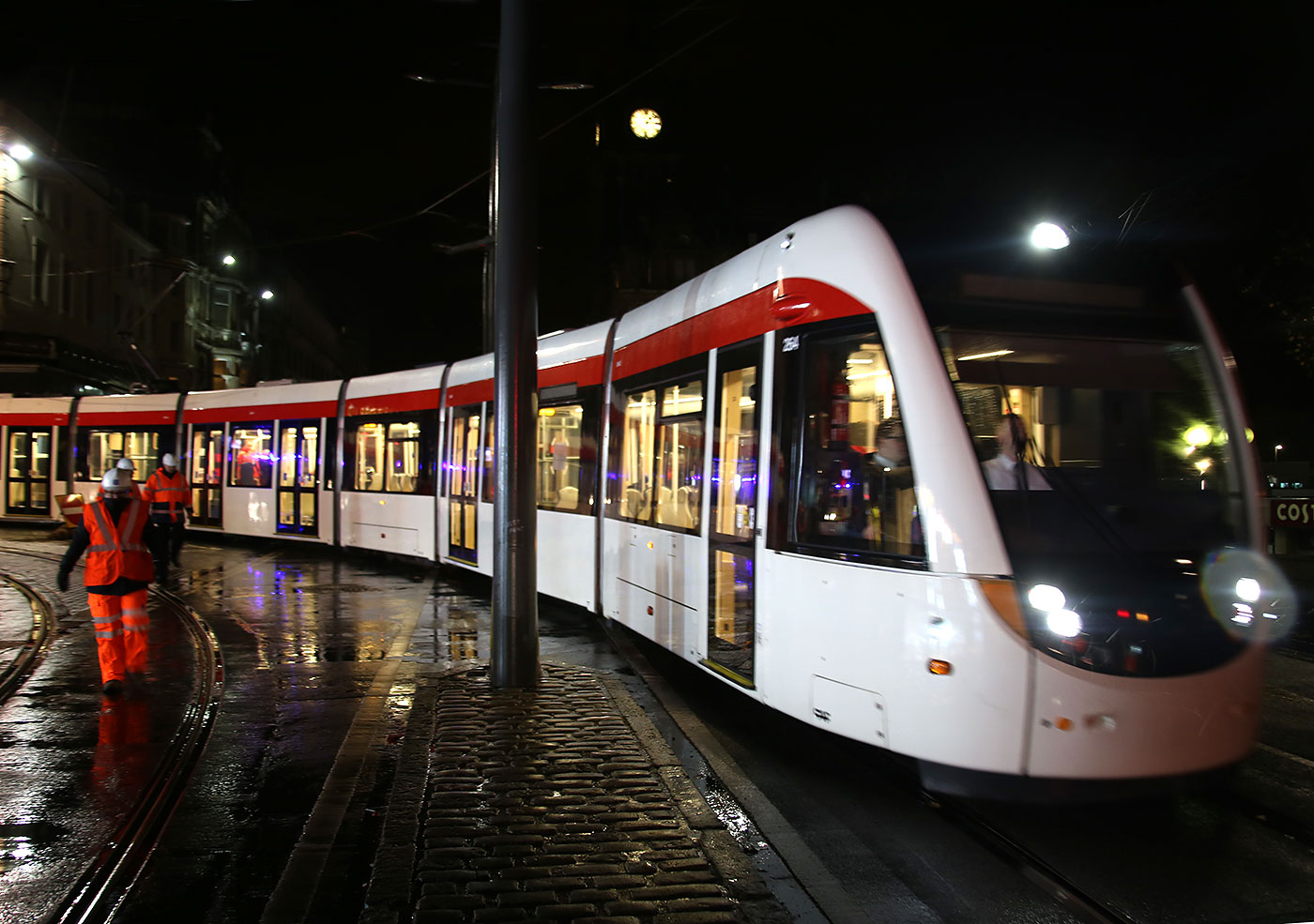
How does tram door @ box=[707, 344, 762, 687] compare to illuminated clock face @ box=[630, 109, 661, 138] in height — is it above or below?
below

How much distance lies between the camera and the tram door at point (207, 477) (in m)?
20.8

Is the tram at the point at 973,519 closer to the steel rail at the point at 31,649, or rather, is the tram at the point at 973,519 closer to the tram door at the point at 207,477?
the steel rail at the point at 31,649

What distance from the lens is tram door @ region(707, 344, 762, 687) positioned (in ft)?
21.1

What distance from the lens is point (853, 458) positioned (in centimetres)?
543

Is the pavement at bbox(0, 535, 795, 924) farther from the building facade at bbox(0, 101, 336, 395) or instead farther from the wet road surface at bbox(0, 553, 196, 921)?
the building facade at bbox(0, 101, 336, 395)

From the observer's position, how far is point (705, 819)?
4.96m

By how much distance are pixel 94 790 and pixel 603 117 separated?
3805 cm

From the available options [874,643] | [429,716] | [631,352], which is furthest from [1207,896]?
[631,352]

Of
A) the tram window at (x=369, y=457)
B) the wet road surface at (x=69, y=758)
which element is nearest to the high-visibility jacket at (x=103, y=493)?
the wet road surface at (x=69, y=758)

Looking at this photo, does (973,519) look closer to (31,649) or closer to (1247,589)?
(1247,589)

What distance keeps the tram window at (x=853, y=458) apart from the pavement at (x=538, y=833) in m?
1.63

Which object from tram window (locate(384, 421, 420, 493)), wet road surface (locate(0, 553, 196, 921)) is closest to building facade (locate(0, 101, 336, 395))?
tram window (locate(384, 421, 420, 493))

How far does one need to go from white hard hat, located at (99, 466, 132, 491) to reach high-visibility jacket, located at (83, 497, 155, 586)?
159 mm

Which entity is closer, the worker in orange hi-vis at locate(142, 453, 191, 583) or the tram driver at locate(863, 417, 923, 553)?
the tram driver at locate(863, 417, 923, 553)
